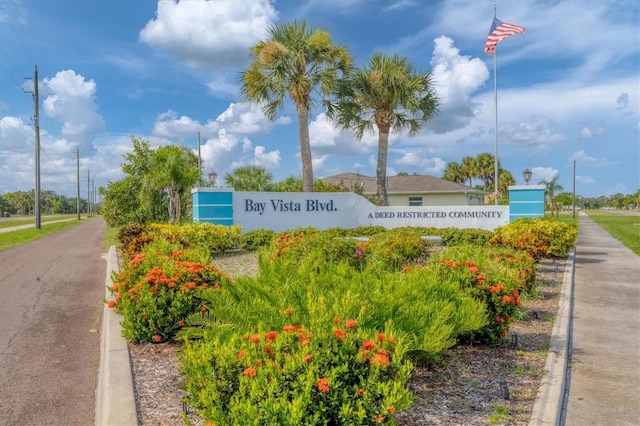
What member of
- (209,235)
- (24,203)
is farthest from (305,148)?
(24,203)

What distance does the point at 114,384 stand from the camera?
4277 millimetres

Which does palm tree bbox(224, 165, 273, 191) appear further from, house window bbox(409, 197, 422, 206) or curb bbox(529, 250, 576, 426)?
curb bbox(529, 250, 576, 426)

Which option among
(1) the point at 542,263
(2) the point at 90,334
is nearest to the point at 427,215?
(1) the point at 542,263

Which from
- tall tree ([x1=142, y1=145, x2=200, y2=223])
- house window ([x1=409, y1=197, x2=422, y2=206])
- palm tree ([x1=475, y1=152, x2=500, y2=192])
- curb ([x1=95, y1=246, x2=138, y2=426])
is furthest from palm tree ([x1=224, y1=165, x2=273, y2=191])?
palm tree ([x1=475, y1=152, x2=500, y2=192])

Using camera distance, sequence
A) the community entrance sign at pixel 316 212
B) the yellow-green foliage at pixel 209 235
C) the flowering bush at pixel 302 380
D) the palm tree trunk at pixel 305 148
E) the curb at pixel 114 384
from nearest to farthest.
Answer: the flowering bush at pixel 302 380, the curb at pixel 114 384, the yellow-green foliage at pixel 209 235, the community entrance sign at pixel 316 212, the palm tree trunk at pixel 305 148

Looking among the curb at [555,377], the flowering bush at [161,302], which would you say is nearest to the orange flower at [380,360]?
the curb at [555,377]

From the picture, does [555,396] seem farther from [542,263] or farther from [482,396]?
[542,263]

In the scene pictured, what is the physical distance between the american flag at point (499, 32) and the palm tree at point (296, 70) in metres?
8.03

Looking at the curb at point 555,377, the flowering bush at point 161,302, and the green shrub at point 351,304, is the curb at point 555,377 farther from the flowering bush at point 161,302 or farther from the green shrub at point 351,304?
the flowering bush at point 161,302

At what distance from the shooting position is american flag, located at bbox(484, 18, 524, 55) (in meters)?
23.5

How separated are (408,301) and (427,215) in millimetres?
16257

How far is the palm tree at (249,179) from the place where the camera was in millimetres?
27594

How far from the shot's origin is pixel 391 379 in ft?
9.61

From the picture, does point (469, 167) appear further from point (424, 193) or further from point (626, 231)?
point (626, 231)
